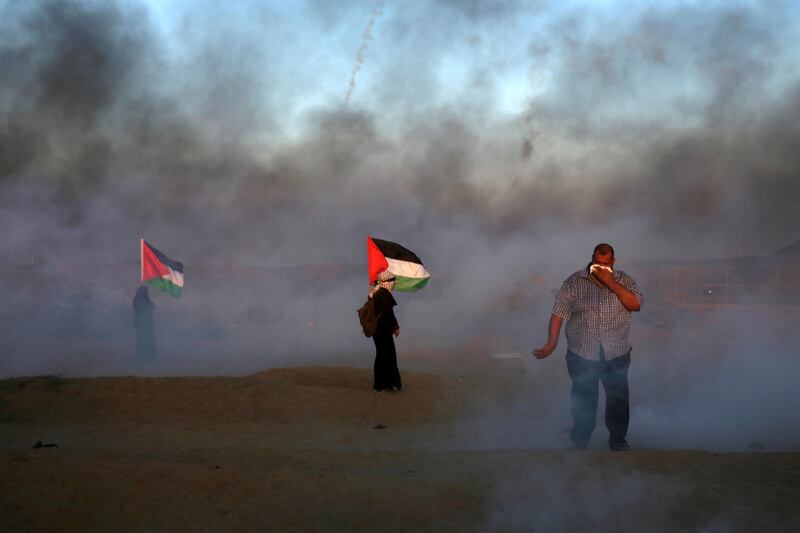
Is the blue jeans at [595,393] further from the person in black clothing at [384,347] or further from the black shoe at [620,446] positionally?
the person in black clothing at [384,347]

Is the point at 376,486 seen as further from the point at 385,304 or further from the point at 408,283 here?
the point at 408,283

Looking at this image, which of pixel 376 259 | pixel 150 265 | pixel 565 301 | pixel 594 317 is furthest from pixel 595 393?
pixel 150 265

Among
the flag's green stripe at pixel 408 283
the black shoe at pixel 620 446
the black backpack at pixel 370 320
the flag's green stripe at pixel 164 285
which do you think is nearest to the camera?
the black shoe at pixel 620 446

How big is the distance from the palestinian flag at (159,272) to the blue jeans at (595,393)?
9846 mm

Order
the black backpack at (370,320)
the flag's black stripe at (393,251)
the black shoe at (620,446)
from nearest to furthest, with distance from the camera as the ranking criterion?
1. the black shoe at (620,446)
2. the black backpack at (370,320)
3. the flag's black stripe at (393,251)

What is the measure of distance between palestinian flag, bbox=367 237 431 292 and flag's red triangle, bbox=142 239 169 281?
5.17 metres

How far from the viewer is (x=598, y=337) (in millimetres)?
6051

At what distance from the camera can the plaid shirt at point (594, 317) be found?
6039 millimetres

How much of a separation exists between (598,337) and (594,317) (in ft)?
0.53

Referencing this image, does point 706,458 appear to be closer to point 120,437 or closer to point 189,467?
point 189,467

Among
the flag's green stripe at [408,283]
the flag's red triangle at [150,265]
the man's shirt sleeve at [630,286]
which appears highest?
the flag's red triangle at [150,265]

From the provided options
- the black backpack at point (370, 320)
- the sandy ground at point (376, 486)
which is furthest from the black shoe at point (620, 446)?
the black backpack at point (370, 320)

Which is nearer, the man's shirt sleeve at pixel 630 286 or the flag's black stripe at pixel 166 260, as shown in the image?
the man's shirt sleeve at pixel 630 286

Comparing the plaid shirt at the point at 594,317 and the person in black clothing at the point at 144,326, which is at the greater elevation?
the person in black clothing at the point at 144,326
